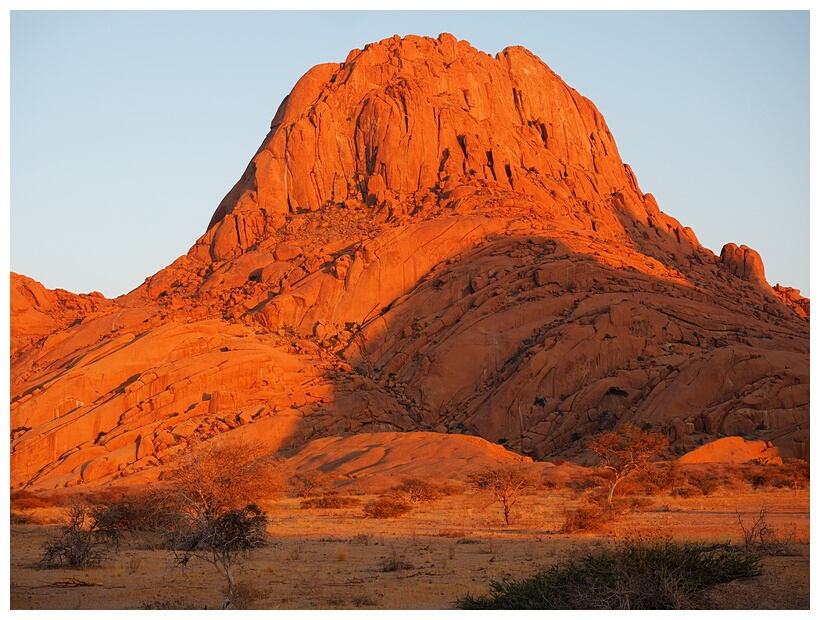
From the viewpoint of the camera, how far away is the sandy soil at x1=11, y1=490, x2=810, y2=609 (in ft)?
71.4

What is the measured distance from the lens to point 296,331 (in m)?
79.1

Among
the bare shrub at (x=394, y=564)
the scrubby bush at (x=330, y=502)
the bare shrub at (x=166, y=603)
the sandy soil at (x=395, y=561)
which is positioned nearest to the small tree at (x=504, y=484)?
the sandy soil at (x=395, y=561)

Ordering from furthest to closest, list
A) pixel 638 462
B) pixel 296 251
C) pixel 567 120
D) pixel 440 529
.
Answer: pixel 567 120 < pixel 296 251 < pixel 638 462 < pixel 440 529

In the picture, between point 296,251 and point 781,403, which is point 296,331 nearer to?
point 296,251

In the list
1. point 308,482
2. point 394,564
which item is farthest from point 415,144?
point 394,564

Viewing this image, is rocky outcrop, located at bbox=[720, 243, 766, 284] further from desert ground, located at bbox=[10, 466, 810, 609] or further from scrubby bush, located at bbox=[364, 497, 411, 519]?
scrubby bush, located at bbox=[364, 497, 411, 519]

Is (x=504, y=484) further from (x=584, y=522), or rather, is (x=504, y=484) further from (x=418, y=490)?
(x=418, y=490)

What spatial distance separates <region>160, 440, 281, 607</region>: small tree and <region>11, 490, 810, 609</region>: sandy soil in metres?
0.87

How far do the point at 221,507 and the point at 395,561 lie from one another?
6.23m

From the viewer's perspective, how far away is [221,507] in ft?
98.6

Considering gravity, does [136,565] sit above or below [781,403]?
below

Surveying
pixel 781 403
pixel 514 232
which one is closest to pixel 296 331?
pixel 514 232

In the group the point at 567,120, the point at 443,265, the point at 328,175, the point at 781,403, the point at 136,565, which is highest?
the point at 567,120

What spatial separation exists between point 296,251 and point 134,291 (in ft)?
56.8
